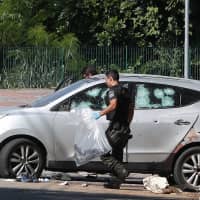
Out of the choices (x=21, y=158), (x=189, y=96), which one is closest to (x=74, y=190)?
(x=21, y=158)

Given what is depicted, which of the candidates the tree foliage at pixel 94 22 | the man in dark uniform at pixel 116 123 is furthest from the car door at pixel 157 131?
the tree foliage at pixel 94 22

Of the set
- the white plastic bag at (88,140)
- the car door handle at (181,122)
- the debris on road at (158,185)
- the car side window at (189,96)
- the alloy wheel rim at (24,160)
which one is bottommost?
the debris on road at (158,185)

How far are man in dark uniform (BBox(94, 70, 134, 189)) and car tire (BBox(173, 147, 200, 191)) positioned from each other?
0.94 metres

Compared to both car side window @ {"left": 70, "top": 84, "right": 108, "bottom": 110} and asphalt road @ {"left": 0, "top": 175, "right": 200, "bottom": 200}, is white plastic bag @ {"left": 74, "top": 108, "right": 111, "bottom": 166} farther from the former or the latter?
asphalt road @ {"left": 0, "top": 175, "right": 200, "bottom": 200}

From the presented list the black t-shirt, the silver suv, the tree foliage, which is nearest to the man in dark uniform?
the black t-shirt

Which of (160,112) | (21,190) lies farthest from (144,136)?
(21,190)

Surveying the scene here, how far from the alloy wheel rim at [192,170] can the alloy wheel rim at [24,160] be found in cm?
215

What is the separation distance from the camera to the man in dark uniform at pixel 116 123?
389 inches

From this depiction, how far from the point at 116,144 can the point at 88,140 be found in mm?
408

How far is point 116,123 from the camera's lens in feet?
32.8

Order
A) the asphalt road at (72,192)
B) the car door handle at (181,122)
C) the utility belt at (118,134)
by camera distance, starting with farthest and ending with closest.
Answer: the car door handle at (181,122) < the utility belt at (118,134) < the asphalt road at (72,192)

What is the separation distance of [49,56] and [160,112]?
23.5m

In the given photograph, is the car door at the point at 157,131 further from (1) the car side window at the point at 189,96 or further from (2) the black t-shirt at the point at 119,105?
(2) the black t-shirt at the point at 119,105

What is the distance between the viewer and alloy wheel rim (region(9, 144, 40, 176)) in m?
10.5
